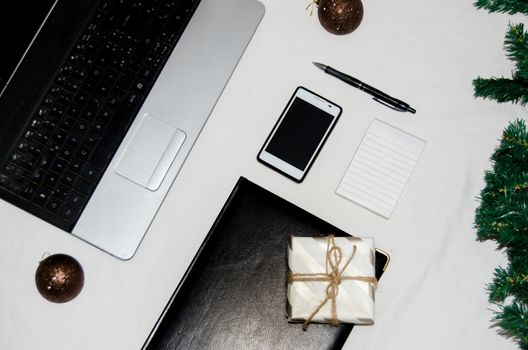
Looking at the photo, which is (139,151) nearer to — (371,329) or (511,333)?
(371,329)

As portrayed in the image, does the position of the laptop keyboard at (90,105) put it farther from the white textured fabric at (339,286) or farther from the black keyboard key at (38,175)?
the white textured fabric at (339,286)

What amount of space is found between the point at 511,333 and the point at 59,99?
28.6 inches

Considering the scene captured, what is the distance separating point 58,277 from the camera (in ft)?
2.29

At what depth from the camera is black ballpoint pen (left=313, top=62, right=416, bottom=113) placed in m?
0.77

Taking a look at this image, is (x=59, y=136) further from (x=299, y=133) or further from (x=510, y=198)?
(x=510, y=198)

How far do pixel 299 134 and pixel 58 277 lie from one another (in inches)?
15.1

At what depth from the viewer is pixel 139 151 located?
749 millimetres

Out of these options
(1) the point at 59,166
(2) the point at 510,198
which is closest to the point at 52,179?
(1) the point at 59,166

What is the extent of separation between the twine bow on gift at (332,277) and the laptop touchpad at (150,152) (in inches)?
9.4

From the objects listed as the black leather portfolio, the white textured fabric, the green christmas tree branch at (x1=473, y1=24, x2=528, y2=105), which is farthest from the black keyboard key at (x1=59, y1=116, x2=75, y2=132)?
the green christmas tree branch at (x1=473, y1=24, x2=528, y2=105)

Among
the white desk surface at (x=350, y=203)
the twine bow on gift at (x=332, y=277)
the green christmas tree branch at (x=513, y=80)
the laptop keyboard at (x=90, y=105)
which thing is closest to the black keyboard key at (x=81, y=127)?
the laptop keyboard at (x=90, y=105)

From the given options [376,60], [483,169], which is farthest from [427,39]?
[483,169]

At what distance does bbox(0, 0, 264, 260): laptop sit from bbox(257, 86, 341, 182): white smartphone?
0.10 meters

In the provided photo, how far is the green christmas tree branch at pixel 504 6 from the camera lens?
0.76 meters
